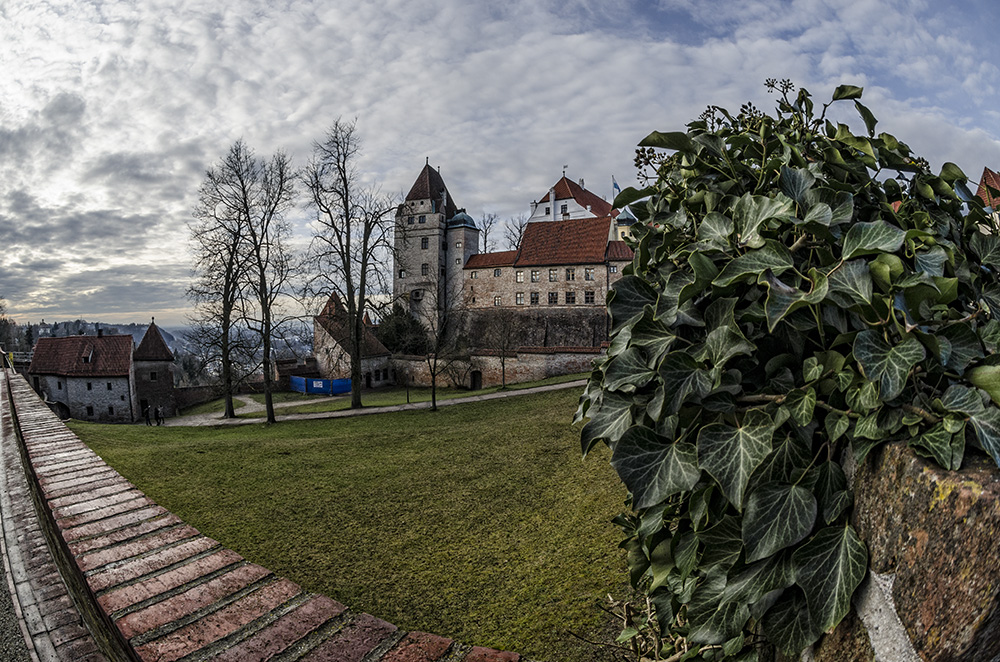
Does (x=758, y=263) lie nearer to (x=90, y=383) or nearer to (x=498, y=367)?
(x=498, y=367)

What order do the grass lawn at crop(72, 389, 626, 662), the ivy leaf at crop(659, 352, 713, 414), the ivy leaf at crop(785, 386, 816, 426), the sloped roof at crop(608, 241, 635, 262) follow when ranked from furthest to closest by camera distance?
the sloped roof at crop(608, 241, 635, 262) < the grass lawn at crop(72, 389, 626, 662) < the ivy leaf at crop(659, 352, 713, 414) < the ivy leaf at crop(785, 386, 816, 426)

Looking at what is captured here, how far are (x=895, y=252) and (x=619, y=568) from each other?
3.65m

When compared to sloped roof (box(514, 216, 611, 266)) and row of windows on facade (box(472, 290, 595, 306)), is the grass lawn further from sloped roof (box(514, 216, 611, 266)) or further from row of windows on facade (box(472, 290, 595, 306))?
sloped roof (box(514, 216, 611, 266))

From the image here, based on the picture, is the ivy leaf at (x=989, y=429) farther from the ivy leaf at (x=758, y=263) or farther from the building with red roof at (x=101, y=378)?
the building with red roof at (x=101, y=378)

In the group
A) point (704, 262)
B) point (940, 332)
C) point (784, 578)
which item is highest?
point (704, 262)

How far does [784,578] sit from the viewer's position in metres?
1.09

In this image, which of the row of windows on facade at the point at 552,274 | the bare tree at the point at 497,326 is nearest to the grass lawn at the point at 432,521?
the bare tree at the point at 497,326

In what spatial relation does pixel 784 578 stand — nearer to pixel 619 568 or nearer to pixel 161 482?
pixel 619 568

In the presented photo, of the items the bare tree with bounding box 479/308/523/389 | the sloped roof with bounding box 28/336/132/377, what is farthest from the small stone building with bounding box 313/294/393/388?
the sloped roof with bounding box 28/336/132/377

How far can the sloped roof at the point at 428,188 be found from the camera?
1732 inches

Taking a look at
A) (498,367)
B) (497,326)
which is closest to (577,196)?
(497,326)

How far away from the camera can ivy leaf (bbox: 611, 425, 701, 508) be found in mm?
1226

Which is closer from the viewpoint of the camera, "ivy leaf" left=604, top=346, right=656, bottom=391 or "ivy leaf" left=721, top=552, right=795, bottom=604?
"ivy leaf" left=721, top=552, right=795, bottom=604

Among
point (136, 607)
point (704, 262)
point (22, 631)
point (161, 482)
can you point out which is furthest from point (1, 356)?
point (704, 262)
